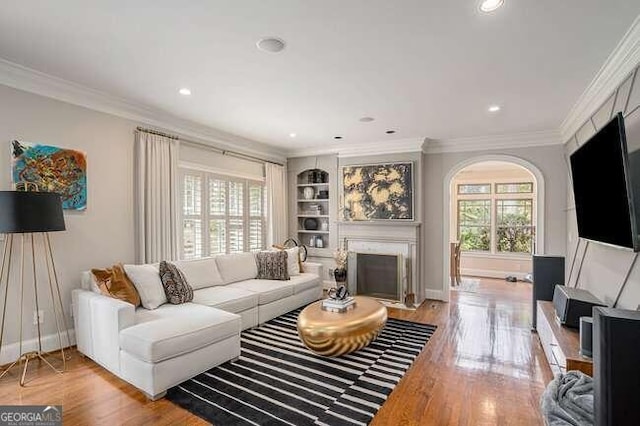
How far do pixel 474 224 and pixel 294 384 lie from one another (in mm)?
6807

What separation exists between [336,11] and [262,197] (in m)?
4.29

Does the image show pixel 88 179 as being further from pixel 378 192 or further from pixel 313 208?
pixel 378 192

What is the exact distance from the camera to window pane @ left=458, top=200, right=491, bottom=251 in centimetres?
791

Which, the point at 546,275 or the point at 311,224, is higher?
the point at 311,224

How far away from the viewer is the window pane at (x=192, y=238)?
15.2 feet

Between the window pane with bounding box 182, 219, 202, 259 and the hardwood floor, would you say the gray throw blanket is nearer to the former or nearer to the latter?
the hardwood floor

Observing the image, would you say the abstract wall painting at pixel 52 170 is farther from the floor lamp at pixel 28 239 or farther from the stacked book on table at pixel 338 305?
the stacked book on table at pixel 338 305

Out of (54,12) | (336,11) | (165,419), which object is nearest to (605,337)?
(336,11)

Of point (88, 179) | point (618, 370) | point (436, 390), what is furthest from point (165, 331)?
point (618, 370)

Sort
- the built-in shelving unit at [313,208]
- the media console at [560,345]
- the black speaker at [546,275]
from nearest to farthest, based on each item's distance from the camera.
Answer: the media console at [560,345]
the black speaker at [546,275]
the built-in shelving unit at [313,208]

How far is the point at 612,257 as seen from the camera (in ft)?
9.34

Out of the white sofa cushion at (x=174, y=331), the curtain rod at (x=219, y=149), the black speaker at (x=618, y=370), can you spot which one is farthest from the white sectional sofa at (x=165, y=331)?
the black speaker at (x=618, y=370)

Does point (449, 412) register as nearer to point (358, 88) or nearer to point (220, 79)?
point (358, 88)

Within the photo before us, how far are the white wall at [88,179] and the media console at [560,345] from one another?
14.3 feet
